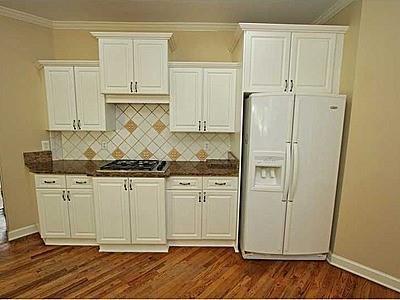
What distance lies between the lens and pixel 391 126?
215cm

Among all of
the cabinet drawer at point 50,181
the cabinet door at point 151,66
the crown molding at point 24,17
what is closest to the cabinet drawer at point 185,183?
the cabinet door at point 151,66

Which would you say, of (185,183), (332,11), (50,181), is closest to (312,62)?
(332,11)

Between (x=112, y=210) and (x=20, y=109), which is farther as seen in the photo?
(x=20, y=109)

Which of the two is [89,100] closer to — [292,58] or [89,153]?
[89,153]

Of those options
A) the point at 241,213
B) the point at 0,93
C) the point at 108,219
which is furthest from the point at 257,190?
the point at 0,93

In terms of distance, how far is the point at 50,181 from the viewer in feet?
9.07

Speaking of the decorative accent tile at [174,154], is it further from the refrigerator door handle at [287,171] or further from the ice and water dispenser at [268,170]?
the refrigerator door handle at [287,171]

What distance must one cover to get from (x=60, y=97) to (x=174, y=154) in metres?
1.55

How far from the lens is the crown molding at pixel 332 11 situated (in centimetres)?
246

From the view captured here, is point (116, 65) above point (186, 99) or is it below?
above

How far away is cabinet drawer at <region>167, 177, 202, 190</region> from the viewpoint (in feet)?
8.95

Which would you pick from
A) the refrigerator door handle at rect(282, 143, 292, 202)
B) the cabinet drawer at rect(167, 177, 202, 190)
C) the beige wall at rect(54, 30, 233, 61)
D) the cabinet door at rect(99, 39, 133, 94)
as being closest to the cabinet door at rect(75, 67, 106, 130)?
the cabinet door at rect(99, 39, 133, 94)

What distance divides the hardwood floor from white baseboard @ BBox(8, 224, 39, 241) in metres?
0.18

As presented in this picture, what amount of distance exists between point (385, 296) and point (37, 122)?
415 centimetres
